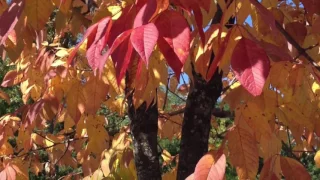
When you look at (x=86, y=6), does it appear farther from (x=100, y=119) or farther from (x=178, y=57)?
(x=178, y=57)

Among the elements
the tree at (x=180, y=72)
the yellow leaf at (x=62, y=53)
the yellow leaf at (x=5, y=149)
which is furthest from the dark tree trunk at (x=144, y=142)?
the yellow leaf at (x=5, y=149)

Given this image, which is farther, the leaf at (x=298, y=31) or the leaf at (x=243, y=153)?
the leaf at (x=298, y=31)

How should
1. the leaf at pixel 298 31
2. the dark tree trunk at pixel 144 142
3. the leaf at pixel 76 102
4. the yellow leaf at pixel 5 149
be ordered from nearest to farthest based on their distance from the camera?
the leaf at pixel 298 31 < the leaf at pixel 76 102 < the dark tree trunk at pixel 144 142 < the yellow leaf at pixel 5 149

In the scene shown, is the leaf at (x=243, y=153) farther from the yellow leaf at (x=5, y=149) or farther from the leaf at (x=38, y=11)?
the yellow leaf at (x=5, y=149)

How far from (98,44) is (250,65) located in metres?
0.20

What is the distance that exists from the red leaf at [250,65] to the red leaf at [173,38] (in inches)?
2.8

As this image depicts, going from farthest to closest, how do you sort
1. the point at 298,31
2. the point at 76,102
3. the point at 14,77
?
1. the point at 14,77
2. the point at 76,102
3. the point at 298,31

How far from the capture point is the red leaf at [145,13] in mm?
641

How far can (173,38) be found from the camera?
64 centimetres

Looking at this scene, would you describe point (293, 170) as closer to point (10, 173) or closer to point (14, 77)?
point (10, 173)

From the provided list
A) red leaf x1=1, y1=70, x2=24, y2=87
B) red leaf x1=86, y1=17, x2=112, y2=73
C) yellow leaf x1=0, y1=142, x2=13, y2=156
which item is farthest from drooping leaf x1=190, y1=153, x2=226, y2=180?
yellow leaf x1=0, y1=142, x2=13, y2=156

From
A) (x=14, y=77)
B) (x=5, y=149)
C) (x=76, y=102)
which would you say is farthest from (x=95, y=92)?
(x=5, y=149)

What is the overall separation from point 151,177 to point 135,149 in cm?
10

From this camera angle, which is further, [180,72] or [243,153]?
[243,153]
